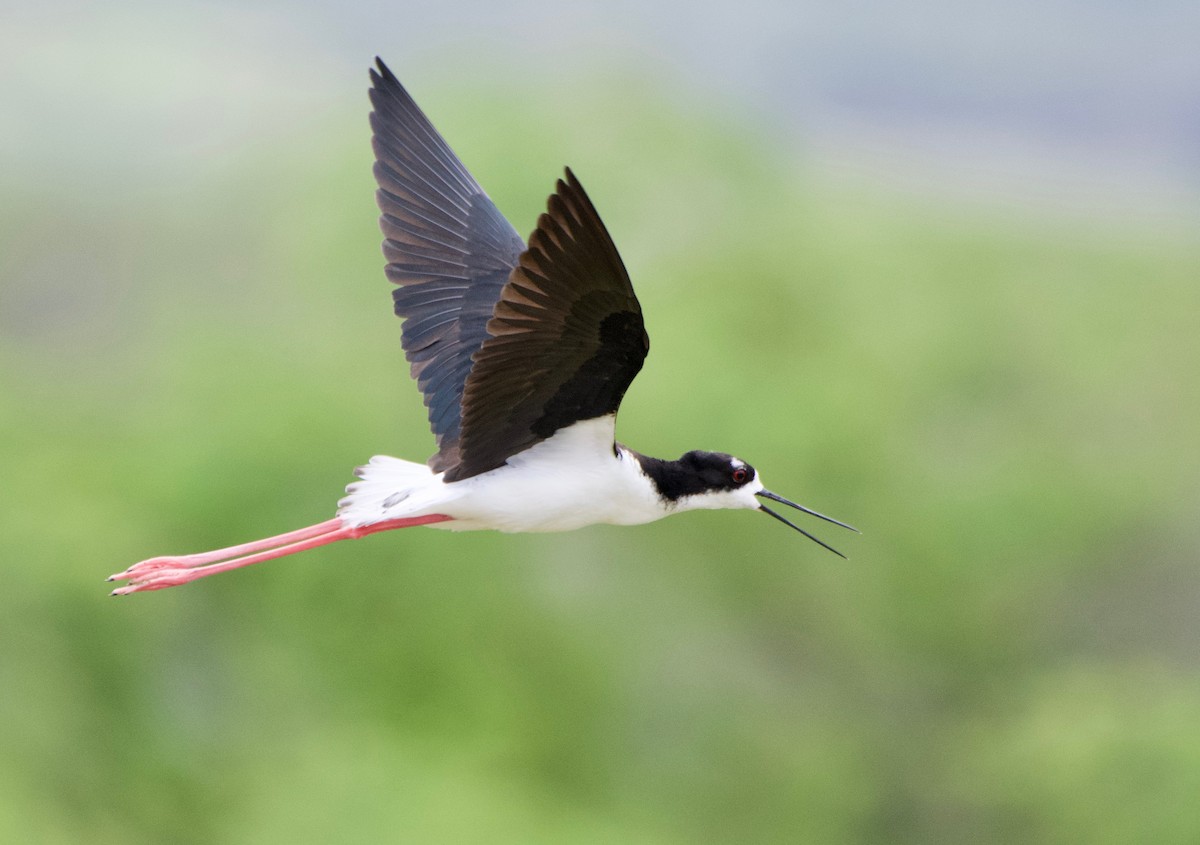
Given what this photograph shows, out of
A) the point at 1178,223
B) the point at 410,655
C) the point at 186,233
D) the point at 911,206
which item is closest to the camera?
the point at 410,655

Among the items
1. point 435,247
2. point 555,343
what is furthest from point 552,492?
point 435,247

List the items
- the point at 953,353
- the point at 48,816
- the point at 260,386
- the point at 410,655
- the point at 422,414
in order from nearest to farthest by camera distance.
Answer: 1. the point at 48,816
2. the point at 410,655
3. the point at 422,414
4. the point at 260,386
5. the point at 953,353

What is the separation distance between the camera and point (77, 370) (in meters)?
22.1

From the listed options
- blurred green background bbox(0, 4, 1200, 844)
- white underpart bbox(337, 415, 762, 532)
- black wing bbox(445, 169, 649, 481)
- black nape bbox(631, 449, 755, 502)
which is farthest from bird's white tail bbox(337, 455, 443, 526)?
blurred green background bbox(0, 4, 1200, 844)

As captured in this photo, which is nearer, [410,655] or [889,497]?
[410,655]

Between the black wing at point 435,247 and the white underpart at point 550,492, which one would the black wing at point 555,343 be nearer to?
the white underpart at point 550,492

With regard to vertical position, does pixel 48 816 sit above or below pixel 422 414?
below

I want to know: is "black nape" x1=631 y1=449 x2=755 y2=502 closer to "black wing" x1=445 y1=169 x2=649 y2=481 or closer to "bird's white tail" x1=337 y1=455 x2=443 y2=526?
"black wing" x1=445 y1=169 x2=649 y2=481

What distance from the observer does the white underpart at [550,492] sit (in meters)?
4.32

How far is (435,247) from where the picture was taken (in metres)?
4.99

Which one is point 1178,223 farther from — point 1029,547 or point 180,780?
point 180,780

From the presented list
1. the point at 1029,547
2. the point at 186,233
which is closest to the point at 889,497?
the point at 1029,547

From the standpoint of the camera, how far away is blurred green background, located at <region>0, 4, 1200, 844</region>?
14.7 meters

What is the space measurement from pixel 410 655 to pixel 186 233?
1186 centimetres
